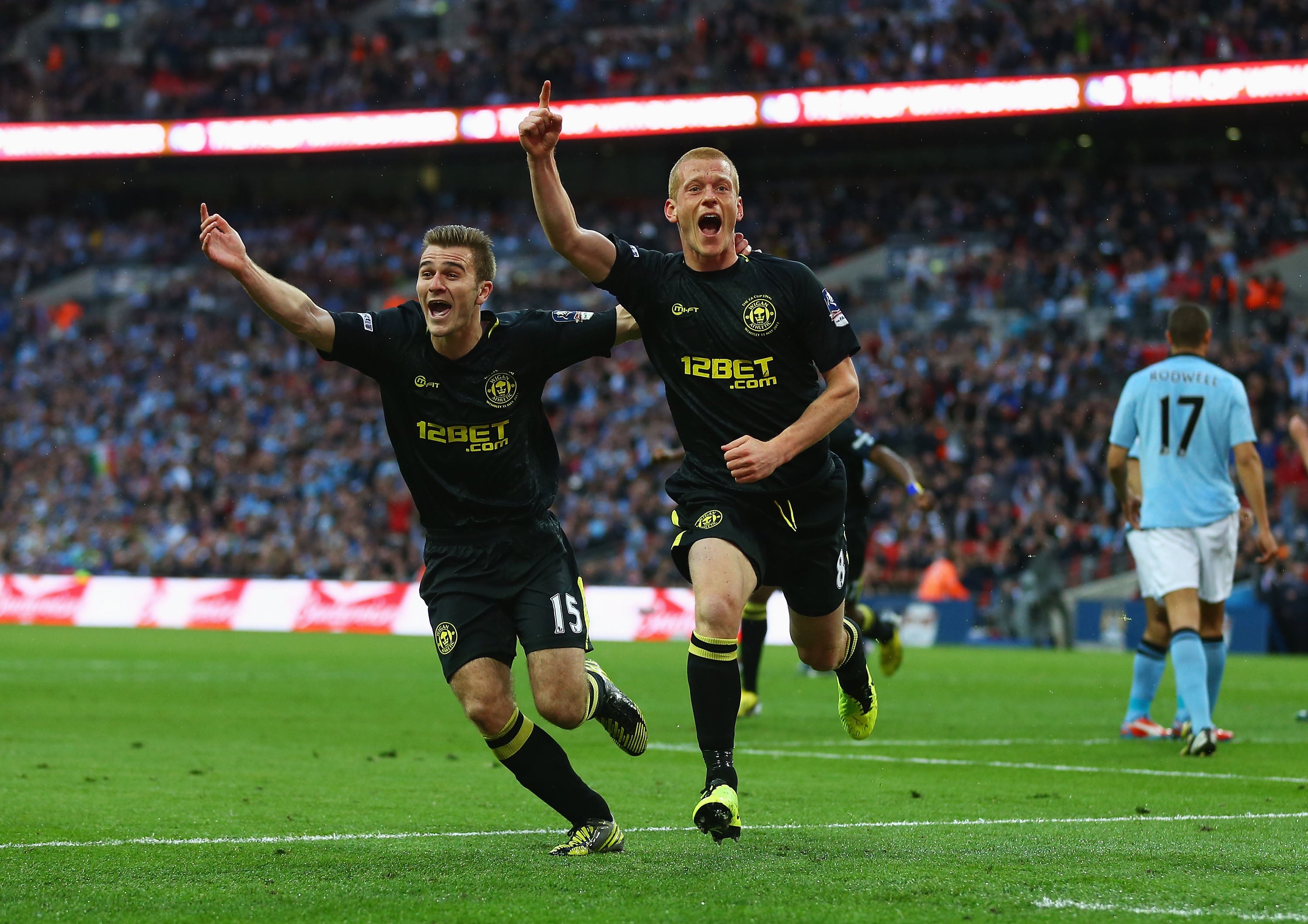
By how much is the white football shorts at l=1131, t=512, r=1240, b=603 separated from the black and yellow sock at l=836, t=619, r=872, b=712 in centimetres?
296

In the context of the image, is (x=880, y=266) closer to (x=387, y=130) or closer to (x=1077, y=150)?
(x=1077, y=150)

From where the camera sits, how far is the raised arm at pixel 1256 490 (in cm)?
897

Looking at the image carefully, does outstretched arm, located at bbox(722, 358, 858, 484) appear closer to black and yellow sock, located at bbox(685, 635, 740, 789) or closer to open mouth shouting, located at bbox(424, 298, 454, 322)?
black and yellow sock, located at bbox(685, 635, 740, 789)

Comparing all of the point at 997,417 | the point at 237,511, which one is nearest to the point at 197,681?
the point at 997,417

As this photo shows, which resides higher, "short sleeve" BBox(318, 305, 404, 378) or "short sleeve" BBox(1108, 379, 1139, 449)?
"short sleeve" BBox(318, 305, 404, 378)

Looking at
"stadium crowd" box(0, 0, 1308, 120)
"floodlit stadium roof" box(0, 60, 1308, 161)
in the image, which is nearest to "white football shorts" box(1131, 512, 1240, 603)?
"floodlit stadium roof" box(0, 60, 1308, 161)

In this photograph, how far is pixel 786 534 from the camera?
19.9 ft

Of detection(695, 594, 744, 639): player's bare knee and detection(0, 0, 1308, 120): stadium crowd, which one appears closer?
detection(695, 594, 744, 639): player's bare knee

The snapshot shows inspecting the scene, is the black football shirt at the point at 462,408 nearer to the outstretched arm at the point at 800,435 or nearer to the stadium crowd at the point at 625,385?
the outstretched arm at the point at 800,435

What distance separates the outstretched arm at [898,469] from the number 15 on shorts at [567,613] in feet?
21.0

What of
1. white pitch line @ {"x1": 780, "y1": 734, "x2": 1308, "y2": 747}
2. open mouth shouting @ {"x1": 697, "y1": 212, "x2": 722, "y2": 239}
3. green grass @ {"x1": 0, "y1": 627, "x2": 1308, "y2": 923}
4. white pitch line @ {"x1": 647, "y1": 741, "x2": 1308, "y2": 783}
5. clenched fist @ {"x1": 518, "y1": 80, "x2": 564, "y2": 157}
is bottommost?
white pitch line @ {"x1": 780, "y1": 734, "x2": 1308, "y2": 747}

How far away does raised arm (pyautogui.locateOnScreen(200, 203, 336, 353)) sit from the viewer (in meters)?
5.58

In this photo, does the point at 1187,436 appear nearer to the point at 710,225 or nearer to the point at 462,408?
the point at 710,225

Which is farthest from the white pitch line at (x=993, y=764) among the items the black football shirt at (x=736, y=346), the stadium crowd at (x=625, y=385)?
the stadium crowd at (x=625, y=385)
